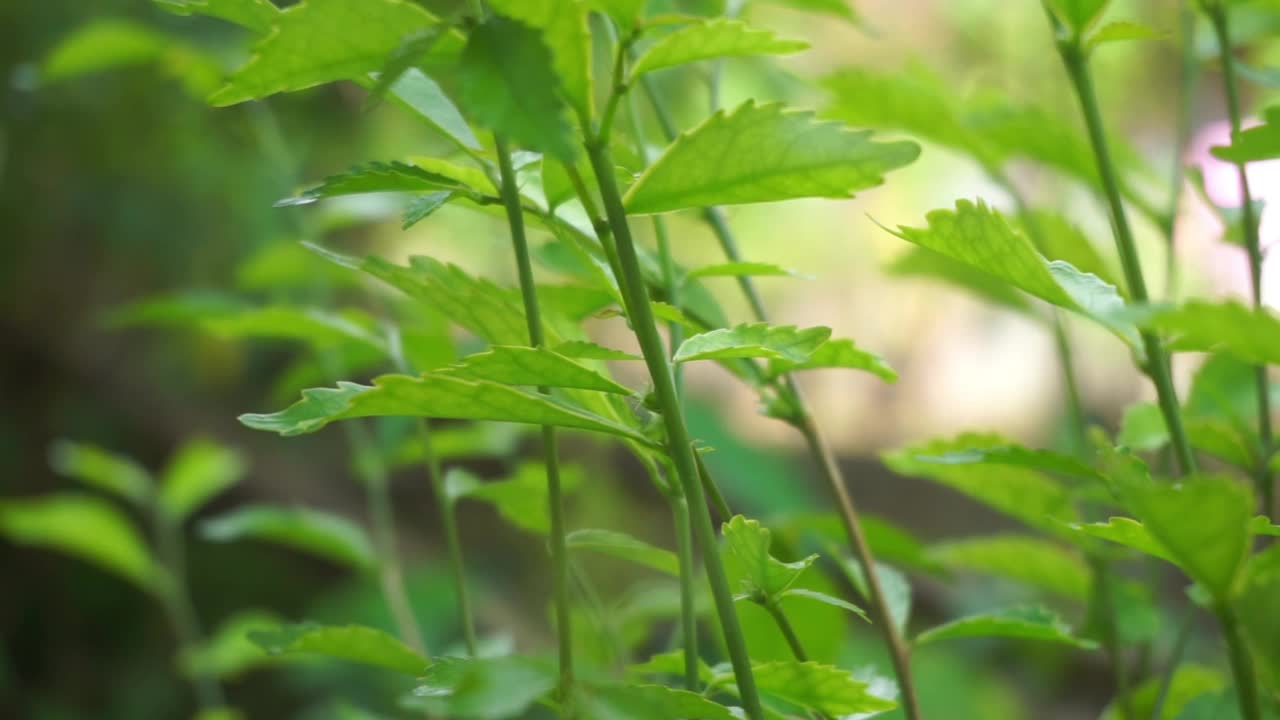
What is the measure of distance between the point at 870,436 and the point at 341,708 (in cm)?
229

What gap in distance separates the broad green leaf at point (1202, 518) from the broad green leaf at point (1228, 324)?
29 mm

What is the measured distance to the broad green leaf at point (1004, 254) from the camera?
0.84ft

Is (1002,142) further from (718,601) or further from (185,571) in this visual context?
(185,571)

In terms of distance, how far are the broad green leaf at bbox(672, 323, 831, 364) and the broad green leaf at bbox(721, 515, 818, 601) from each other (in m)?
0.04

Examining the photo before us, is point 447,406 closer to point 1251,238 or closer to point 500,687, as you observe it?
point 500,687

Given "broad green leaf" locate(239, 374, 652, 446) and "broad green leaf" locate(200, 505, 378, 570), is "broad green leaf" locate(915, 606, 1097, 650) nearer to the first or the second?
"broad green leaf" locate(239, 374, 652, 446)

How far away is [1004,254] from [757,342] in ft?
0.21

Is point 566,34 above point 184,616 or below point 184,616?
above

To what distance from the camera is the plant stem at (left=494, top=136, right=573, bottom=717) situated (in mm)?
279

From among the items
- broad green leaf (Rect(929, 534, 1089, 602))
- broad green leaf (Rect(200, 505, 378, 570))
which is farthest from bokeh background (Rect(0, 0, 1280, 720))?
broad green leaf (Rect(929, 534, 1089, 602))

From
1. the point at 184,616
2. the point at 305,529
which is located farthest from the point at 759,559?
the point at 184,616

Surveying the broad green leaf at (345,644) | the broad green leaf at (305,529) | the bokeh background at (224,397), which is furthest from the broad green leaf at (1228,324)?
the bokeh background at (224,397)

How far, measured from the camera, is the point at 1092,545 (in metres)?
0.46

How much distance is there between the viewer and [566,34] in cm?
24
